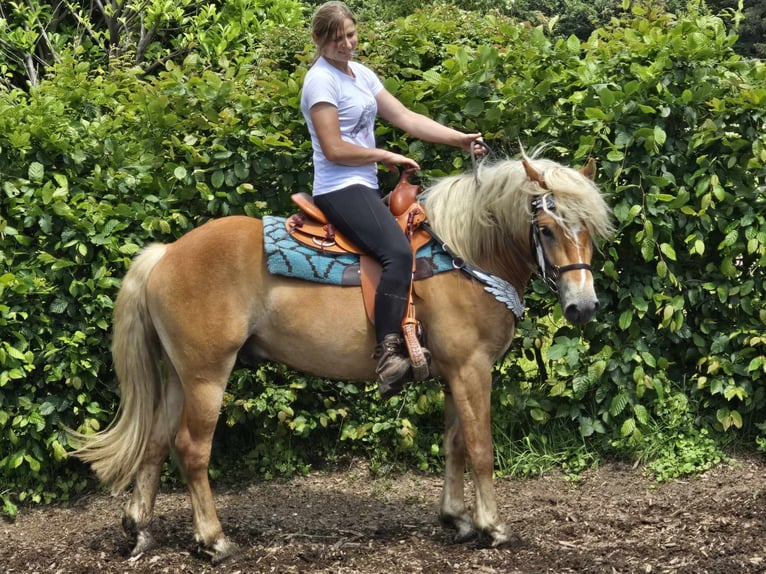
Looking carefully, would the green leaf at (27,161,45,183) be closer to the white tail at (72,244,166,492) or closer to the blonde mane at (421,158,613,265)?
the white tail at (72,244,166,492)

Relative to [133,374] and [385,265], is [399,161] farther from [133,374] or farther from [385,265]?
[133,374]

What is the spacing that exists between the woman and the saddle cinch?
0.06m

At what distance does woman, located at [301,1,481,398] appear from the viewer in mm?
4406

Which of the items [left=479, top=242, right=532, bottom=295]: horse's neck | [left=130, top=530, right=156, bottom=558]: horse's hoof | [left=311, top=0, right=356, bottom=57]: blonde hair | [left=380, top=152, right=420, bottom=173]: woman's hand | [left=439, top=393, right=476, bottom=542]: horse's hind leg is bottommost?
[left=130, top=530, right=156, bottom=558]: horse's hoof

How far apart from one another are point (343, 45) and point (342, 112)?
0.32m

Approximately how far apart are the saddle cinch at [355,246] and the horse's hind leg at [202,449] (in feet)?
2.47

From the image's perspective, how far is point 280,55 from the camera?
6.43m

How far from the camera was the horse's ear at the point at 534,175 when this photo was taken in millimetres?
4277

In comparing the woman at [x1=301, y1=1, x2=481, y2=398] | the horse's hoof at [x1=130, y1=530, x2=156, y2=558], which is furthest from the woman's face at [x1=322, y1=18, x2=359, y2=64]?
the horse's hoof at [x1=130, y1=530, x2=156, y2=558]

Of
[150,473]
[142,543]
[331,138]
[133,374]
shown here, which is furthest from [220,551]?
[331,138]

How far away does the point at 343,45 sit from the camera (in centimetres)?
444

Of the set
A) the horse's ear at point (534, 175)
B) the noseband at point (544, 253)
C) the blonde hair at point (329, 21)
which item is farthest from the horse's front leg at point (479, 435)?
the blonde hair at point (329, 21)

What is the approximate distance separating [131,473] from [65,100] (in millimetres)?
2417

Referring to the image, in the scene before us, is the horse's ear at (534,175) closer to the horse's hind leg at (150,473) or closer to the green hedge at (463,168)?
the green hedge at (463,168)
